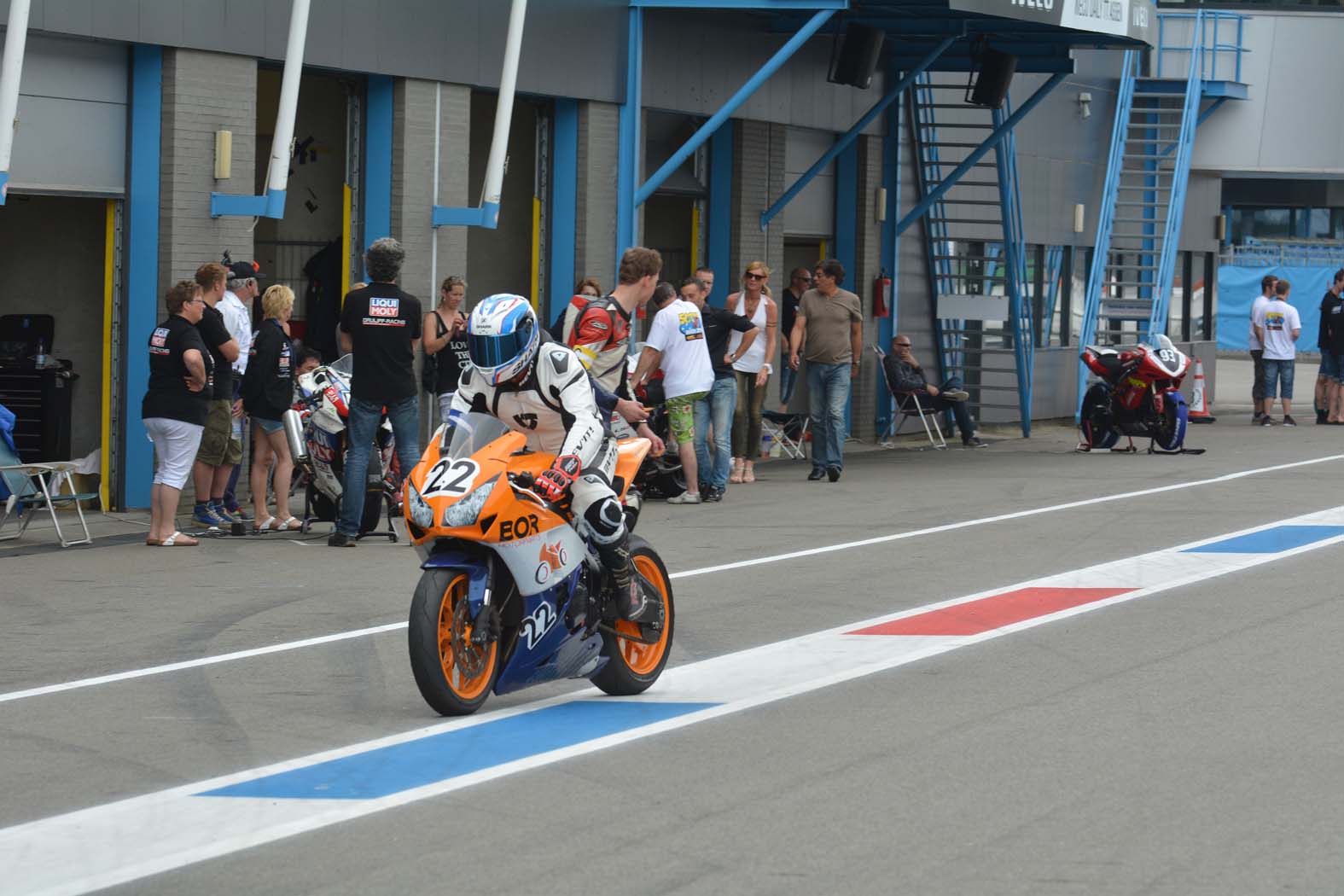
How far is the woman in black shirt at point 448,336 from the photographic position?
49.3 feet

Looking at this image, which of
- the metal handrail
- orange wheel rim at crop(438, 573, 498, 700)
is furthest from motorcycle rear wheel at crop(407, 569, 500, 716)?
the metal handrail

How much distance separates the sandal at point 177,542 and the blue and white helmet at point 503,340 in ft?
19.3

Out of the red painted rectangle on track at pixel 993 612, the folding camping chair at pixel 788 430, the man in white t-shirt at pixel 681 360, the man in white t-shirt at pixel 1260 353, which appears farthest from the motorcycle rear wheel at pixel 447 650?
the man in white t-shirt at pixel 1260 353

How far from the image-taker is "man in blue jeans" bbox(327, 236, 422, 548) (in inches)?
528

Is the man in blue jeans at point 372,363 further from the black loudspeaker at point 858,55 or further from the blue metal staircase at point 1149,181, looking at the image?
the blue metal staircase at point 1149,181

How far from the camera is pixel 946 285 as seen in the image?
2580 centimetres

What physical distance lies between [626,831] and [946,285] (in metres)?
20.2

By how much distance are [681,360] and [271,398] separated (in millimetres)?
3225

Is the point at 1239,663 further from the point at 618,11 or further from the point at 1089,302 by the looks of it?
the point at 1089,302

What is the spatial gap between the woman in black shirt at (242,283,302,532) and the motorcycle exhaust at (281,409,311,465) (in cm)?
7

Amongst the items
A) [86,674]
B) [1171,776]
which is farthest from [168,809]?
[1171,776]

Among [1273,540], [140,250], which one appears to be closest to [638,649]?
[1273,540]

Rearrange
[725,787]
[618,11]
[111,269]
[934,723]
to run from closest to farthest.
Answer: [725,787] → [934,723] → [111,269] → [618,11]

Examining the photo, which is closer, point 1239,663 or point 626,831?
point 626,831
